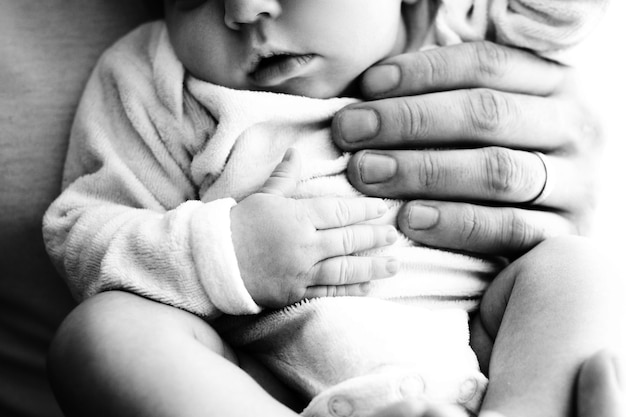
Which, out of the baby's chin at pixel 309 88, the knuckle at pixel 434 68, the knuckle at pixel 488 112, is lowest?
the knuckle at pixel 488 112

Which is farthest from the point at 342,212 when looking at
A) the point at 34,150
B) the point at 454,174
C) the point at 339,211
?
the point at 34,150

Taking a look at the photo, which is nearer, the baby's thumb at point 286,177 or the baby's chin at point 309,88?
the baby's thumb at point 286,177

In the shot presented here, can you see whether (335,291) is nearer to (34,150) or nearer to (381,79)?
(381,79)

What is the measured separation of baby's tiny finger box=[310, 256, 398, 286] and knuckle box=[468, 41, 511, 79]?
39 cm

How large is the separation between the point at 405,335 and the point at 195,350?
10.4 inches

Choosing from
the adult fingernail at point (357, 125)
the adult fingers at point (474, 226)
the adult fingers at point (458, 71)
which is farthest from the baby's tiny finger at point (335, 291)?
the adult fingers at point (458, 71)

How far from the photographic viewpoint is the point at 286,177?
36.0 inches

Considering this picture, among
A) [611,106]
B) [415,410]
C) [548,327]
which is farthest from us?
[611,106]

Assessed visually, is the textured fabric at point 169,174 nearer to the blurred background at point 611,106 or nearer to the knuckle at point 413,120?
the knuckle at point 413,120

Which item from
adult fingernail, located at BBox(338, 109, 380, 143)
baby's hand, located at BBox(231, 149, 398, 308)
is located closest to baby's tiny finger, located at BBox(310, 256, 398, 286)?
baby's hand, located at BBox(231, 149, 398, 308)

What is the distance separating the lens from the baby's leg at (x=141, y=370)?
0.69 m

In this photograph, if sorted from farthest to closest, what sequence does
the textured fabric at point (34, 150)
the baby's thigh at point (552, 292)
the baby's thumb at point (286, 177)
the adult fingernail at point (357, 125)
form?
the textured fabric at point (34, 150) → the adult fingernail at point (357, 125) → the baby's thumb at point (286, 177) → the baby's thigh at point (552, 292)

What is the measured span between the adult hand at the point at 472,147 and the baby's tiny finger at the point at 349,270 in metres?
0.10

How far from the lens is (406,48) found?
1.15 metres
